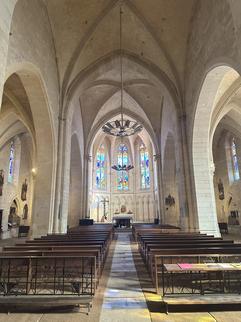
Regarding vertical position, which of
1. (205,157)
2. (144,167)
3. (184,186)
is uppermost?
(144,167)

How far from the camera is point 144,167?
30.1 meters

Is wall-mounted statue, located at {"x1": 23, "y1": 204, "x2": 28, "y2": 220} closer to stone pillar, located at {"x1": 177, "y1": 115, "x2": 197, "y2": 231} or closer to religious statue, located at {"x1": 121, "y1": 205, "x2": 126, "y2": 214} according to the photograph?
religious statue, located at {"x1": 121, "y1": 205, "x2": 126, "y2": 214}

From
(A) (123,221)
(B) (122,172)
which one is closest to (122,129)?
(A) (123,221)

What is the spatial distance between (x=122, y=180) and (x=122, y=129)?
16870 millimetres

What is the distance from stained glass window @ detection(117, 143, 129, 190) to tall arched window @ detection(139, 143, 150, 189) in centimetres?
221

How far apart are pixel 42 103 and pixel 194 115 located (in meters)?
7.03

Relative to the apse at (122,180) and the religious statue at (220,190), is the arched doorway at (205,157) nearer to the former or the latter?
the religious statue at (220,190)

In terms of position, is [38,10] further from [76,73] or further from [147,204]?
[147,204]

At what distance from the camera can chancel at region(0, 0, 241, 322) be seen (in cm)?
432

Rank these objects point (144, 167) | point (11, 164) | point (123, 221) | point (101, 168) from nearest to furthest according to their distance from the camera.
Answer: point (11, 164)
point (123, 221)
point (144, 167)
point (101, 168)

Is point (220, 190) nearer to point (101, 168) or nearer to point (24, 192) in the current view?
point (101, 168)

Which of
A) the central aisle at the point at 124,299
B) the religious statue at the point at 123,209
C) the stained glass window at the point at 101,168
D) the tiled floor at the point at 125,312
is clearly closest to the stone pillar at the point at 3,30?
the tiled floor at the point at 125,312

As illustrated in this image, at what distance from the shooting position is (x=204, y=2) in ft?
28.5

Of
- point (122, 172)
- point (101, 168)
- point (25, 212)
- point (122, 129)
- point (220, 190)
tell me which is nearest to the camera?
point (122, 129)
